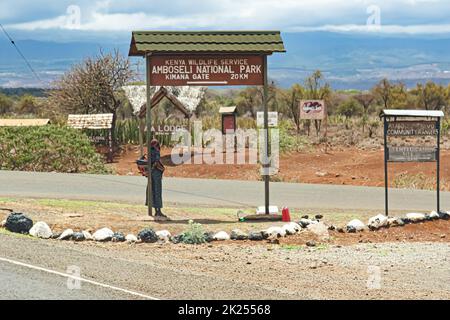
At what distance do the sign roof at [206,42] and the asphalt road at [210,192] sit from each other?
5034 millimetres

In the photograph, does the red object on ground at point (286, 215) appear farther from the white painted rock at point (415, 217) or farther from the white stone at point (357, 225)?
the white painted rock at point (415, 217)

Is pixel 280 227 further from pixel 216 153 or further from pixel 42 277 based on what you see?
pixel 216 153

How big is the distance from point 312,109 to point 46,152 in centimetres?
1449

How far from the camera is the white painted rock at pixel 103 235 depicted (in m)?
15.4

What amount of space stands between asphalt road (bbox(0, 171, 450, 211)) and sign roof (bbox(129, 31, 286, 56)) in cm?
503

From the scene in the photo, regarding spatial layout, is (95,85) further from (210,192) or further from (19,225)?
(19,225)

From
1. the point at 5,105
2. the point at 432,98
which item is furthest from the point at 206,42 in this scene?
the point at 5,105

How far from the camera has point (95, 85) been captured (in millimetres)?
45031

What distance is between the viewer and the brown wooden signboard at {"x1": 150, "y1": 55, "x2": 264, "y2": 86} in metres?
18.1

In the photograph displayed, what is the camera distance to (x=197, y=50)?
58.7 feet

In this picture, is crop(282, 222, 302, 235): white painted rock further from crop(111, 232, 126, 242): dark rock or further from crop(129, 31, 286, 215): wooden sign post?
crop(111, 232, 126, 242): dark rock

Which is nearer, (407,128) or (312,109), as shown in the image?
(407,128)

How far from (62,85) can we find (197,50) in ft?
96.7
